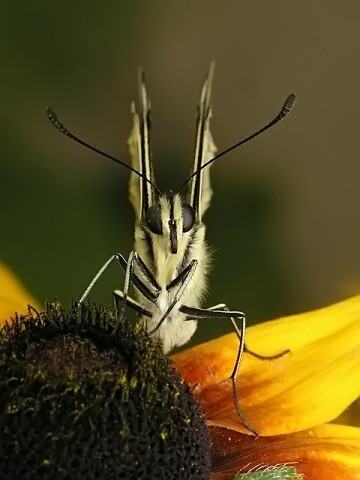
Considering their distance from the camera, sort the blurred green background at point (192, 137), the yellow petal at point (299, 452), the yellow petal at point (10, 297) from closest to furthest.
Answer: the yellow petal at point (299, 452) → the yellow petal at point (10, 297) → the blurred green background at point (192, 137)

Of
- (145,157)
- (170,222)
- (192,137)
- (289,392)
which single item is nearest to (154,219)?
(170,222)

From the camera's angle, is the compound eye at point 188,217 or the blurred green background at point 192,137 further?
the blurred green background at point 192,137

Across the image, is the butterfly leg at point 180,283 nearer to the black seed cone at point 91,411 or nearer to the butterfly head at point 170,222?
the butterfly head at point 170,222

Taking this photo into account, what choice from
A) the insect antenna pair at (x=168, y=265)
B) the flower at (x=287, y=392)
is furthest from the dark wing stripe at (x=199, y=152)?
the flower at (x=287, y=392)

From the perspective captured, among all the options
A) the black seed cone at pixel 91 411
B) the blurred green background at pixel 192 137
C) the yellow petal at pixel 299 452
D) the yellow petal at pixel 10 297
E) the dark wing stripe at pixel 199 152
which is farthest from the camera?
the blurred green background at pixel 192 137

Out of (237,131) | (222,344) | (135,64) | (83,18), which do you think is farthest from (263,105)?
(222,344)

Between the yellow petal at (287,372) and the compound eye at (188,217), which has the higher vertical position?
the compound eye at (188,217)

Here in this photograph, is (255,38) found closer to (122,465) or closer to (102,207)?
(102,207)
